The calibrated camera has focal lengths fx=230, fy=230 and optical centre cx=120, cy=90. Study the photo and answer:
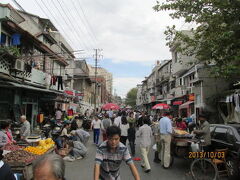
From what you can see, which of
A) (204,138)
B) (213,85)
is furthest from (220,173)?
(213,85)

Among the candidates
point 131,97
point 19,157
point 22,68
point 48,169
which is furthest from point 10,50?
point 131,97

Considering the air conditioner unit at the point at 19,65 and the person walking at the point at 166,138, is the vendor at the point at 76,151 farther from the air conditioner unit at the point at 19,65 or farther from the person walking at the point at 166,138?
the air conditioner unit at the point at 19,65

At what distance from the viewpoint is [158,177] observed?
284 inches

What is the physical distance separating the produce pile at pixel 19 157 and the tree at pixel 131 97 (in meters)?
115

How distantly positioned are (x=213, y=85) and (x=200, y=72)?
161cm

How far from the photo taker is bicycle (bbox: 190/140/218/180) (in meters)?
6.67

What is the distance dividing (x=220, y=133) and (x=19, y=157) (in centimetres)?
659

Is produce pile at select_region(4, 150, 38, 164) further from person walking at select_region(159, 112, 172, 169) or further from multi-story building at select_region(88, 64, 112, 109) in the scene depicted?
multi-story building at select_region(88, 64, 112, 109)

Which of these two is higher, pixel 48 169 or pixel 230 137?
pixel 48 169

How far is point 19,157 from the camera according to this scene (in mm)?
5781

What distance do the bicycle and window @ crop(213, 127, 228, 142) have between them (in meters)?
1.52

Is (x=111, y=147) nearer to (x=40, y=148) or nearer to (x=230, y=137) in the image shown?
(x=40, y=148)

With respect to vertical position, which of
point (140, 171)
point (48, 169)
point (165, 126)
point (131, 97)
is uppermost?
point (131, 97)

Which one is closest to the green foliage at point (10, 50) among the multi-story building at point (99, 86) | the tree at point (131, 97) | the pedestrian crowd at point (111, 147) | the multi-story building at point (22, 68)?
the multi-story building at point (22, 68)
